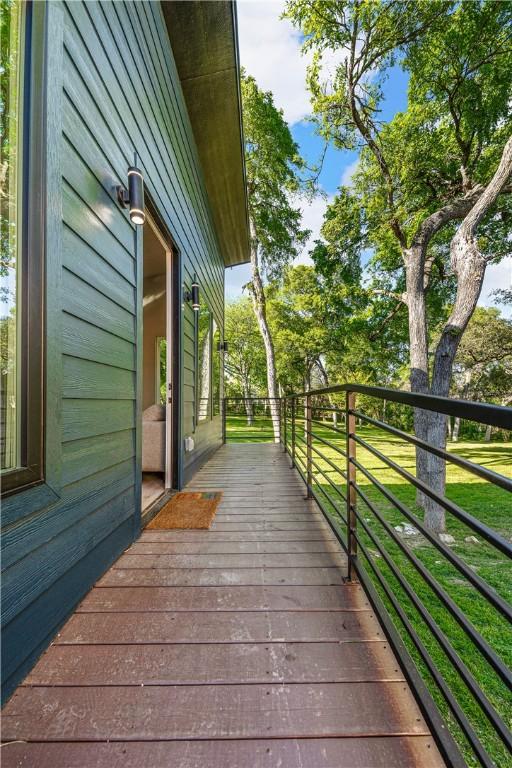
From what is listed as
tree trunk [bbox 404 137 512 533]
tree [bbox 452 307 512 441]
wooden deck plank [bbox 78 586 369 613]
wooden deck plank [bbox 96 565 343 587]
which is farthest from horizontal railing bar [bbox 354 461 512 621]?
tree [bbox 452 307 512 441]

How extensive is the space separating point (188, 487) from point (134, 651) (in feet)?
6.97

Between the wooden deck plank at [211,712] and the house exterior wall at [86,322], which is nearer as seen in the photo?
the wooden deck plank at [211,712]

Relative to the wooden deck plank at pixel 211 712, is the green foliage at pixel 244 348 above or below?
above

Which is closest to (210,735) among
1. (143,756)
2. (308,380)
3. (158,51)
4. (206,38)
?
(143,756)

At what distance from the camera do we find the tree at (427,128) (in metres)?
5.35

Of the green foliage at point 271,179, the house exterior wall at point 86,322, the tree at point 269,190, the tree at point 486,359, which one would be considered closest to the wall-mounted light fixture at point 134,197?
the house exterior wall at point 86,322

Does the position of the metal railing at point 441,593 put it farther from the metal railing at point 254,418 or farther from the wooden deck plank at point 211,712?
the metal railing at point 254,418

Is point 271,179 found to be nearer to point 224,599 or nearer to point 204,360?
point 204,360

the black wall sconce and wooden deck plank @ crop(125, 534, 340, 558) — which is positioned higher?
the black wall sconce

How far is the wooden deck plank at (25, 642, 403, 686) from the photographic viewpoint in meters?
Answer: 1.04

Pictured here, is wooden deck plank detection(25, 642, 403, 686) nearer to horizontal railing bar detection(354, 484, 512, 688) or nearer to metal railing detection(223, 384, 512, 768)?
metal railing detection(223, 384, 512, 768)

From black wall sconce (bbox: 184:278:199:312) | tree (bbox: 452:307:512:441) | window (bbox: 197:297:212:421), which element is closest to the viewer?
black wall sconce (bbox: 184:278:199:312)

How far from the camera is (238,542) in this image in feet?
6.47

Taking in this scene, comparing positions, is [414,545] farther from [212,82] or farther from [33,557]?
[212,82]
